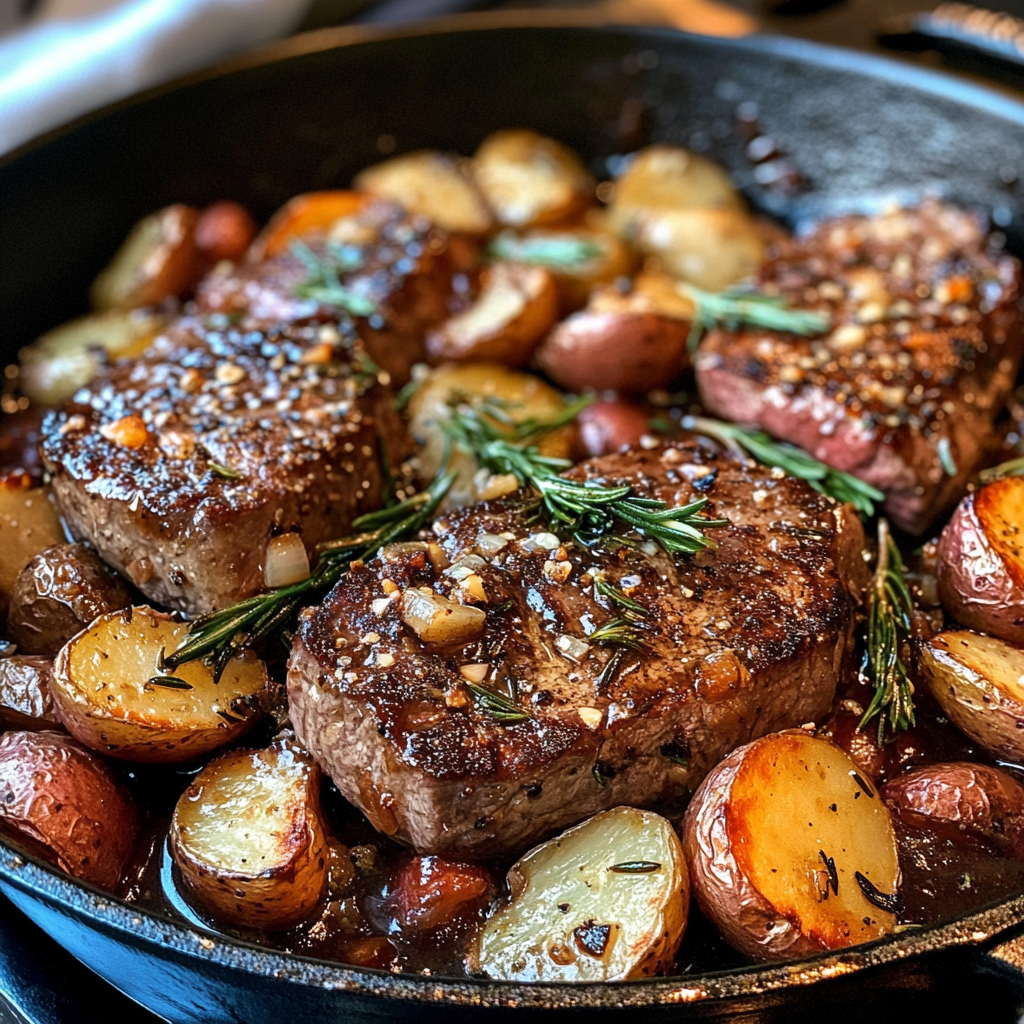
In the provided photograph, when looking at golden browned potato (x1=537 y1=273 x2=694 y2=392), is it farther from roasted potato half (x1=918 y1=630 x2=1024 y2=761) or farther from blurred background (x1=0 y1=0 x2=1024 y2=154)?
blurred background (x1=0 y1=0 x2=1024 y2=154)

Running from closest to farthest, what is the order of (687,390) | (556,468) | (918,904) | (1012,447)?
(918,904), (556,468), (1012,447), (687,390)

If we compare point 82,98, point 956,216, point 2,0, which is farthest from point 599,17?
point 2,0

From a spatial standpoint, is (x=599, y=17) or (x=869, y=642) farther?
(x=599, y=17)

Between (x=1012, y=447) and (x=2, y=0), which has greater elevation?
(x=2, y=0)

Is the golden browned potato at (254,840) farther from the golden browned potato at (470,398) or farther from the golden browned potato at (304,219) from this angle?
the golden browned potato at (304,219)

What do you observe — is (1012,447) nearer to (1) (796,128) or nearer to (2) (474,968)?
(1) (796,128)

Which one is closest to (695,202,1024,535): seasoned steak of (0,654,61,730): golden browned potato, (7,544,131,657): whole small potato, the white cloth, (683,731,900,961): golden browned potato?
(683,731,900,961): golden browned potato

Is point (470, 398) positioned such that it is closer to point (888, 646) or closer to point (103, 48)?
point (888, 646)
